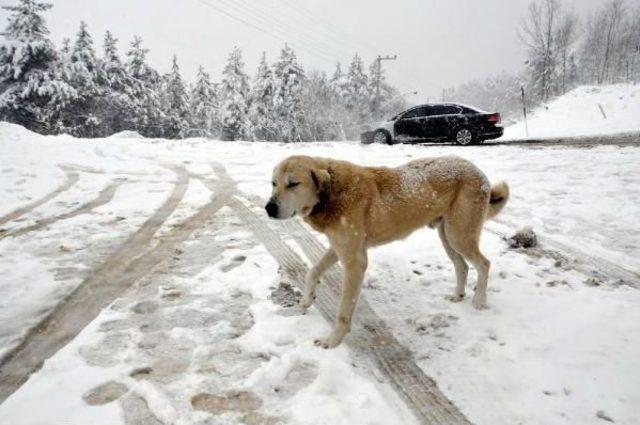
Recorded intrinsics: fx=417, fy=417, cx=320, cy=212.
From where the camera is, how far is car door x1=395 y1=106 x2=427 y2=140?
60.0ft

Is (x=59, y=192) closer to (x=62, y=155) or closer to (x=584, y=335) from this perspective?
Result: (x=62, y=155)

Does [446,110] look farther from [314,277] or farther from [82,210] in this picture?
[314,277]

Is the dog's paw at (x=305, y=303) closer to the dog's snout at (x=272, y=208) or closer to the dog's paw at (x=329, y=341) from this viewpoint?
the dog's paw at (x=329, y=341)

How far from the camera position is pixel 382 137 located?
1902cm

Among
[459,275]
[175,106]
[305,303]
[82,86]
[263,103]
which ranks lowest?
[305,303]

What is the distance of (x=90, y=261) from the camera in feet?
16.3

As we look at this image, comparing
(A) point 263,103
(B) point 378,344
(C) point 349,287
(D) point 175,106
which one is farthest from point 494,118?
(D) point 175,106

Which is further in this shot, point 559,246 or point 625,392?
point 559,246

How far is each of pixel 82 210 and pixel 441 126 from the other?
1464 cm

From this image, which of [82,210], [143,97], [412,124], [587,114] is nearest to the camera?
[82,210]

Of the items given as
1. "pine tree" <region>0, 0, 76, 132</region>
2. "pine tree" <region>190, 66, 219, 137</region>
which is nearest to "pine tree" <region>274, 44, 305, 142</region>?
"pine tree" <region>190, 66, 219, 137</region>

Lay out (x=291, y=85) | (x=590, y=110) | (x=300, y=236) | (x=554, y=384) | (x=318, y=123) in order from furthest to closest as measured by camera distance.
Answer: (x=318, y=123) < (x=291, y=85) < (x=590, y=110) < (x=300, y=236) < (x=554, y=384)

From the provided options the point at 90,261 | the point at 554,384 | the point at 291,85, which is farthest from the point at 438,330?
the point at 291,85

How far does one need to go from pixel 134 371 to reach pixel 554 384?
292 cm
